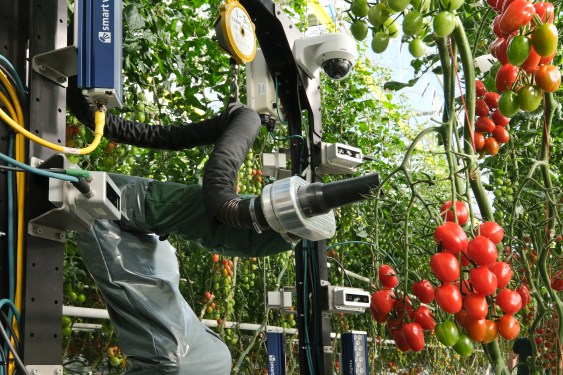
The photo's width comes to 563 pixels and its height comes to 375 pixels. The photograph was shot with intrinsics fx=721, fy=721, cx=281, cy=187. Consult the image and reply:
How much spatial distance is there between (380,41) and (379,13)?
8cm

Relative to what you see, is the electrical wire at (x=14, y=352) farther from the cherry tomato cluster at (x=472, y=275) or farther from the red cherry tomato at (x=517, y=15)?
the red cherry tomato at (x=517, y=15)

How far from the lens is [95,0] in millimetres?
1293

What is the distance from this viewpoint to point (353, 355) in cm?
282

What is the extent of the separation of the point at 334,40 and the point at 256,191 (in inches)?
39.7

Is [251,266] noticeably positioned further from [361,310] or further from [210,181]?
[210,181]

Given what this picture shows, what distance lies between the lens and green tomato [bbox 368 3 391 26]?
1.46m

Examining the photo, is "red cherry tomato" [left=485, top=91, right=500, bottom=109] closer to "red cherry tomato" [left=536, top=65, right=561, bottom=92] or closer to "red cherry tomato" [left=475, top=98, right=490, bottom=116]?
"red cherry tomato" [left=475, top=98, right=490, bottom=116]

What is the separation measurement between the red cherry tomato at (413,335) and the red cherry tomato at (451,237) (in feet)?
0.85

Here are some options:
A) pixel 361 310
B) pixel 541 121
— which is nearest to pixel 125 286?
pixel 361 310

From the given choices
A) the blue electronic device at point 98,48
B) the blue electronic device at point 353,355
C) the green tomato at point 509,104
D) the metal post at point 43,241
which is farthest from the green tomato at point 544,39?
the blue electronic device at point 353,355

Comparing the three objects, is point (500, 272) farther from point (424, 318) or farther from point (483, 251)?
point (424, 318)

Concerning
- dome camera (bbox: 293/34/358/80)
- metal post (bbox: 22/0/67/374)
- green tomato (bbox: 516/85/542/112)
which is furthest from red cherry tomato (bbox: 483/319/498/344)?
dome camera (bbox: 293/34/358/80)

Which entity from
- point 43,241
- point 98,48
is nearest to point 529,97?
point 98,48

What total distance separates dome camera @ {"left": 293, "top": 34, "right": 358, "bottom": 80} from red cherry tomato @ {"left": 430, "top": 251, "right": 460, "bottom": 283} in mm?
1520
